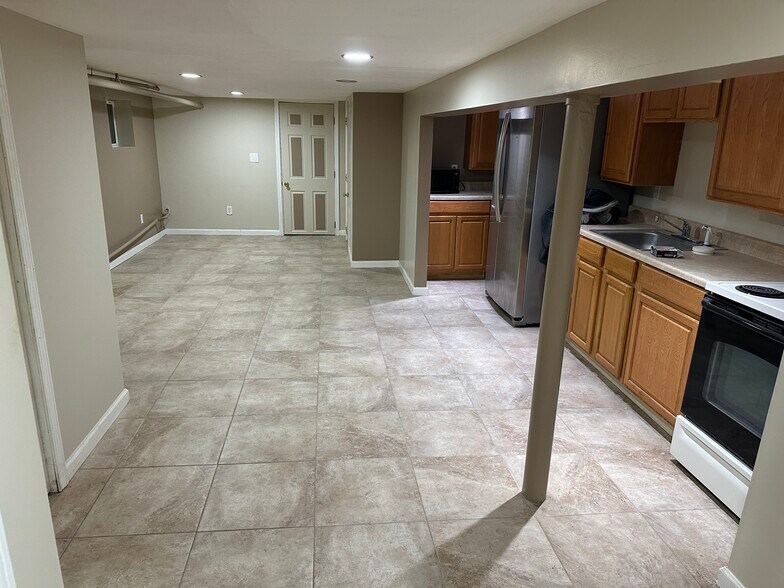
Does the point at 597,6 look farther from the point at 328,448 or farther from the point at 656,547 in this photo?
the point at 328,448

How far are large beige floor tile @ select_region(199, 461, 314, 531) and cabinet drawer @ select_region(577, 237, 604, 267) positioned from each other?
2301mm

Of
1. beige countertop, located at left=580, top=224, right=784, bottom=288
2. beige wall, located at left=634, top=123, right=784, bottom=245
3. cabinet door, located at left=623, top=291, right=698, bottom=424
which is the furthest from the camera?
beige wall, located at left=634, top=123, right=784, bottom=245

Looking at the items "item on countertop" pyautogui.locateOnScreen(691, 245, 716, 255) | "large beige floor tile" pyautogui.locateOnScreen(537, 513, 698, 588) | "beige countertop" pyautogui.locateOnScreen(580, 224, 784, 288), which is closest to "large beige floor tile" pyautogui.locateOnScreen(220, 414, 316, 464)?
"large beige floor tile" pyautogui.locateOnScreen(537, 513, 698, 588)

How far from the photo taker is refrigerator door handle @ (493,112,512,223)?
4507 millimetres

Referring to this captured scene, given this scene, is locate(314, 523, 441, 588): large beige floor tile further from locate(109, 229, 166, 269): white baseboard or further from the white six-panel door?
the white six-panel door

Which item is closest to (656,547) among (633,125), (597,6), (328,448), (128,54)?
(328,448)

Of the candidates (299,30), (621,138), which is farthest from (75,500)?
(621,138)

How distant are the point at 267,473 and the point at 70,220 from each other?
154 cm

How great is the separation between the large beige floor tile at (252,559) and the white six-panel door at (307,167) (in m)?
6.44

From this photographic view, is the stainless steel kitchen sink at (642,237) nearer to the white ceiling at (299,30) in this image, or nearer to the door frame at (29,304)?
the white ceiling at (299,30)

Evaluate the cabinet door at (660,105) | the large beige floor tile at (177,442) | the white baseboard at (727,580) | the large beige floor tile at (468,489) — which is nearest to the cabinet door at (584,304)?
the cabinet door at (660,105)

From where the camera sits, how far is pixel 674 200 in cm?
378

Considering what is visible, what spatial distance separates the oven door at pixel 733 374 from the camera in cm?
219

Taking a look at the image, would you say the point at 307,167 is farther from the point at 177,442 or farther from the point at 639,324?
the point at 639,324
